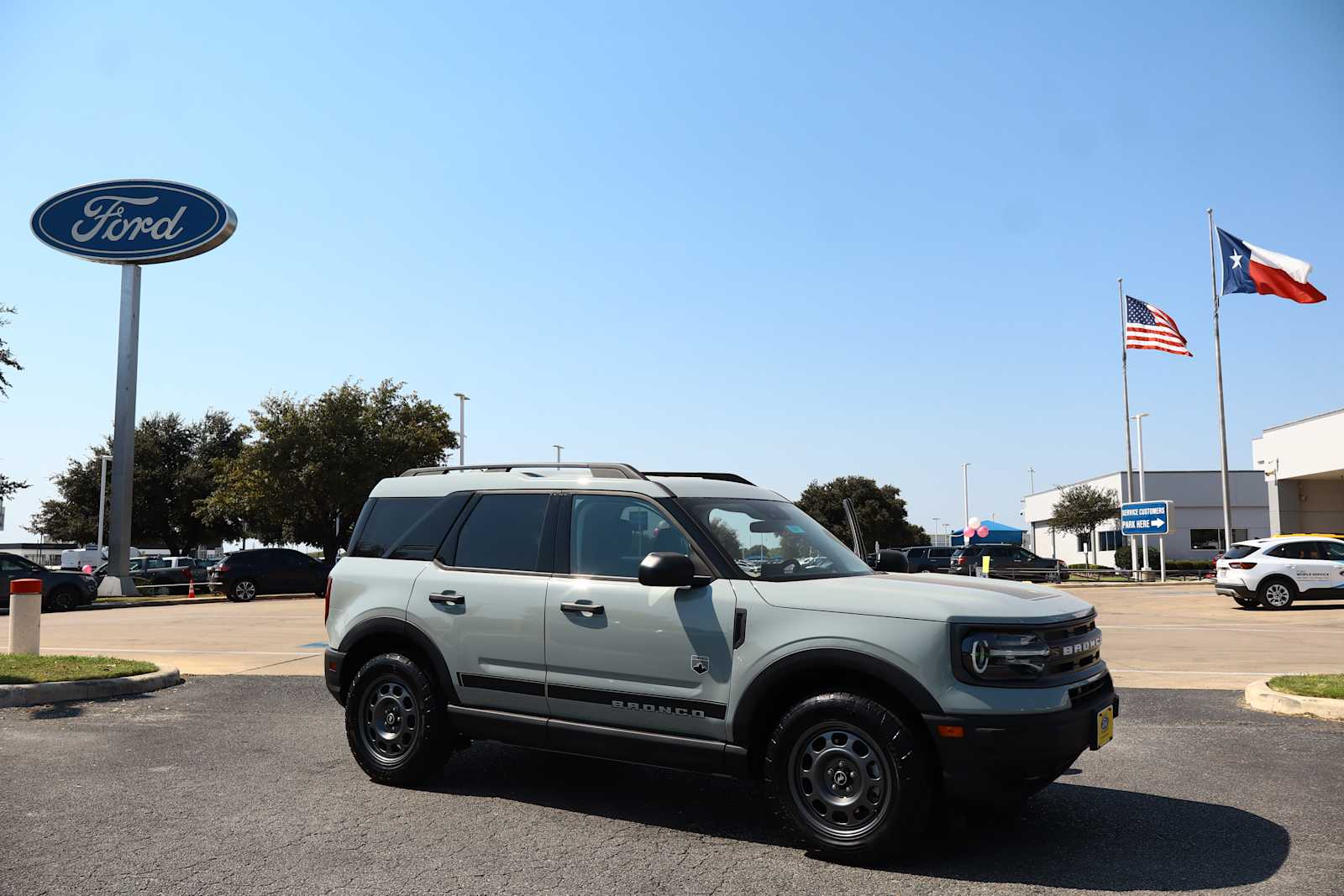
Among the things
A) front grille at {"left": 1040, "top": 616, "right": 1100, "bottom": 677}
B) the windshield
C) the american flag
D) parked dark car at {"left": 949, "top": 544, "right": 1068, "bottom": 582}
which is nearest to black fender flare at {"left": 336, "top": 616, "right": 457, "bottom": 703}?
the windshield

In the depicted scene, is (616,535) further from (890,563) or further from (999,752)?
(999,752)

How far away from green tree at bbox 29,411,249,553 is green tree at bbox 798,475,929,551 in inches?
1683

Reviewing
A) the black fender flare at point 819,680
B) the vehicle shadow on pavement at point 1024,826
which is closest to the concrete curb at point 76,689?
the vehicle shadow on pavement at point 1024,826

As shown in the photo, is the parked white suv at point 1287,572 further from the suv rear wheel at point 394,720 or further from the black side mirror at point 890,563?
the suv rear wheel at point 394,720

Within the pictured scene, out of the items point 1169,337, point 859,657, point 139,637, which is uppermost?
point 1169,337

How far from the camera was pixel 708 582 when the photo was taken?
5152 mm

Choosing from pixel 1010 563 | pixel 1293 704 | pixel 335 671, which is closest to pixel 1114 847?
pixel 335 671

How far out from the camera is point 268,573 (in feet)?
95.0

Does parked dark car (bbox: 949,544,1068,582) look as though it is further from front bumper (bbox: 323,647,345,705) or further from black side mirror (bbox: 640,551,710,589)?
black side mirror (bbox: 640,551,710,589)

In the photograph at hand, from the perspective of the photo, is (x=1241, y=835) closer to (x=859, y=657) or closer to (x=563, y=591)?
(x=859, y=657)

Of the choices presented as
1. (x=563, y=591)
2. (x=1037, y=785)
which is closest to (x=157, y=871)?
(x=563, y=591)

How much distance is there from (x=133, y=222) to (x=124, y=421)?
6078 mm

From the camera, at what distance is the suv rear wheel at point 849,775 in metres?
4.49

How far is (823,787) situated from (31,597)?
10813 millimetres
